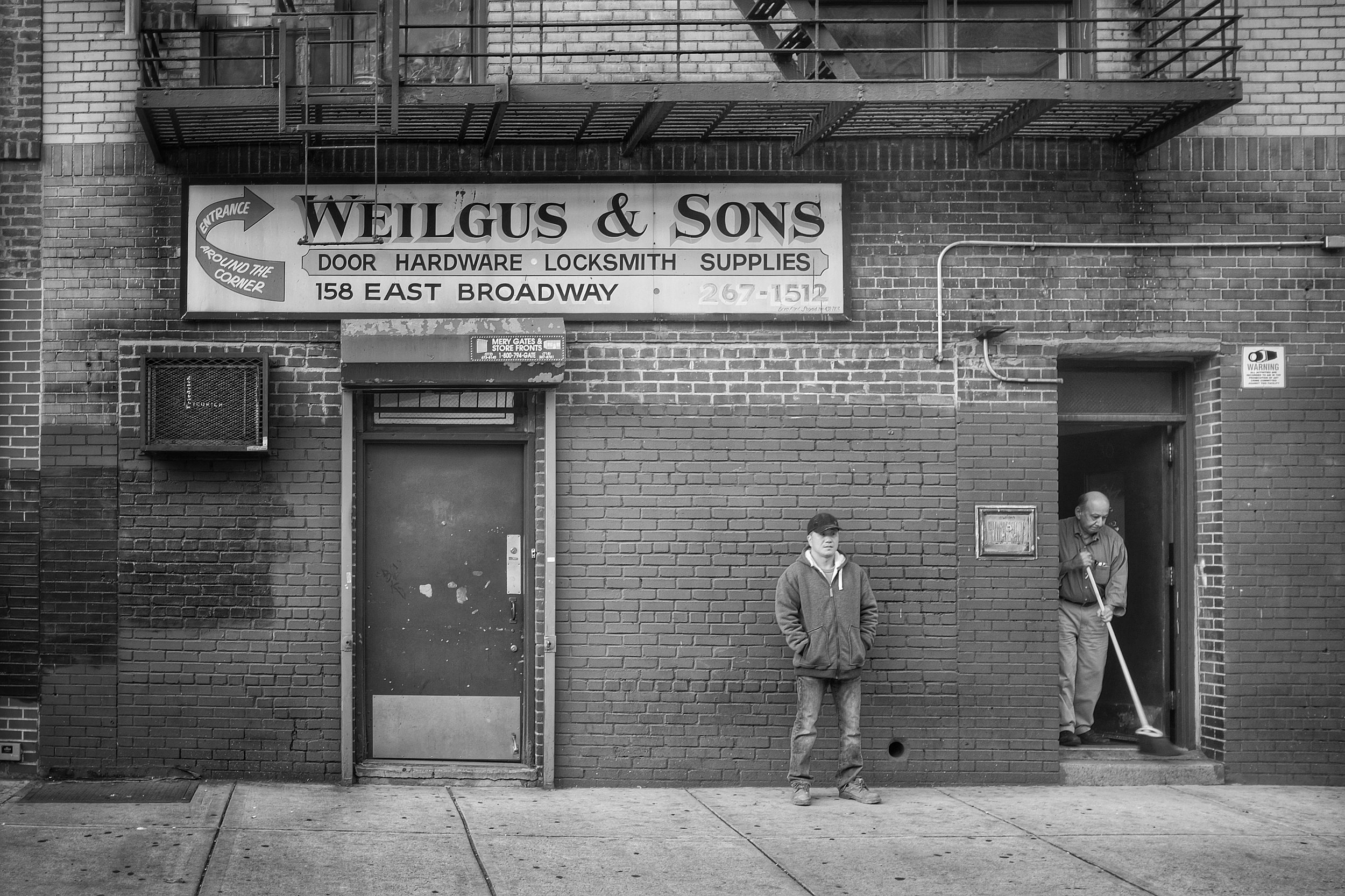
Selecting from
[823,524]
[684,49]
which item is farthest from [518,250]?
[823,524]

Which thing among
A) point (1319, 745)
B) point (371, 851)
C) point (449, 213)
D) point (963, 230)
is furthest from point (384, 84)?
point (1319, 745)

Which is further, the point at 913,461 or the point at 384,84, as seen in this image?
the point at 913,461

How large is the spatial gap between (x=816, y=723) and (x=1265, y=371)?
157 inches

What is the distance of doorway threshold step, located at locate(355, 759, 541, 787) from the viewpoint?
8.32 m

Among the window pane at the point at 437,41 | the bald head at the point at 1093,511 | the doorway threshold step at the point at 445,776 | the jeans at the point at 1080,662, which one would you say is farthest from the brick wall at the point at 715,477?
the window pane at the point at 437,41

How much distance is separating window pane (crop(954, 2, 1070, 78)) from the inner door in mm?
2602

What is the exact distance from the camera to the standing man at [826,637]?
780cm

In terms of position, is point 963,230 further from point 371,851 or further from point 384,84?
point 371,851

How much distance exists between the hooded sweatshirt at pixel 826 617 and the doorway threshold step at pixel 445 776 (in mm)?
1998

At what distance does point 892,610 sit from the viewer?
8414 millimetres


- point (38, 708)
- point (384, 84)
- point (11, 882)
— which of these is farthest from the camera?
point (38, 708)

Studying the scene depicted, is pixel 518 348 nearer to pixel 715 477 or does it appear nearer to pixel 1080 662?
pixel 715 477

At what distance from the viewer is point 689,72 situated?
8.53 m

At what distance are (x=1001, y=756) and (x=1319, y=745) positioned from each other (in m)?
2.21
